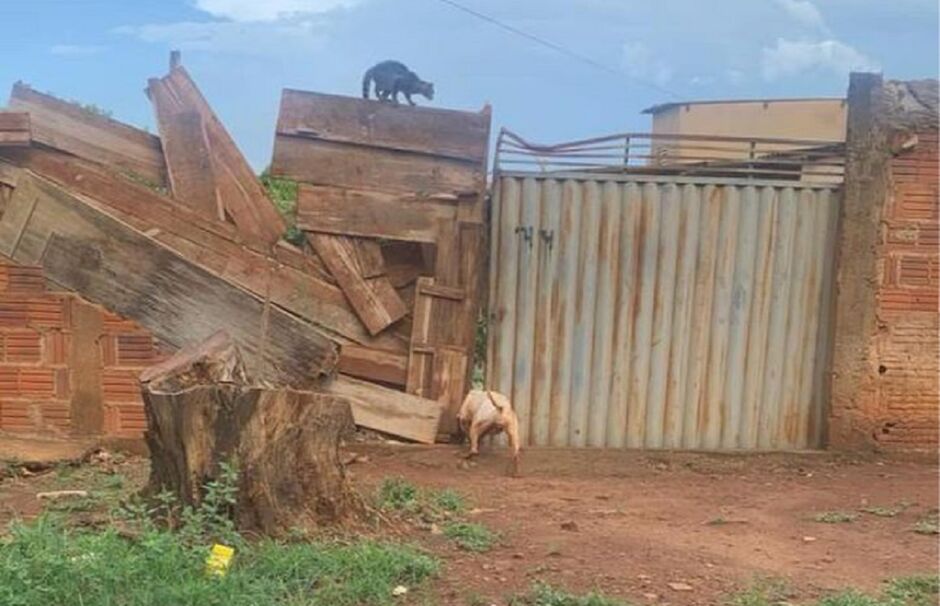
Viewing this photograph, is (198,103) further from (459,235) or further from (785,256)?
(785,256)

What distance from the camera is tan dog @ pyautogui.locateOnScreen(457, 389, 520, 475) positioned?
230 inches

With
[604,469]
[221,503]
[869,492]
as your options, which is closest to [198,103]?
[221,503]

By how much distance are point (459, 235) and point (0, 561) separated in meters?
3.53

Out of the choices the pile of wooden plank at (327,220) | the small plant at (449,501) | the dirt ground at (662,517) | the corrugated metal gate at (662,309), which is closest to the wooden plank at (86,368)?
the dirt ground at (662,517)

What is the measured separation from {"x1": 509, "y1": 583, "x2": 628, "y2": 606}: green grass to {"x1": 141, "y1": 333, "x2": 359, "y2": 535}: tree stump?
40.6 inches

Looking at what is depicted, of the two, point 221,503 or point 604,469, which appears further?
point 604,469

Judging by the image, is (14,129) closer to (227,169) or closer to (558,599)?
(227,169)

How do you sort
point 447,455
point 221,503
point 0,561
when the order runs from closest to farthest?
→ 1. point 0,561
2. point 221,503
3. point 447,455

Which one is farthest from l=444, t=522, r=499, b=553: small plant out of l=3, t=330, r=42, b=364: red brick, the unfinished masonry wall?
the unfinished masonry wall

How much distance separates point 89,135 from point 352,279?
6.47 ft

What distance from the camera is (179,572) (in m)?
3.30

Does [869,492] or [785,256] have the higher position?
[785,256]

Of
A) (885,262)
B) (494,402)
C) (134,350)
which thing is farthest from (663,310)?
(134,350)

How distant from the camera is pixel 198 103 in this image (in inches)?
239
